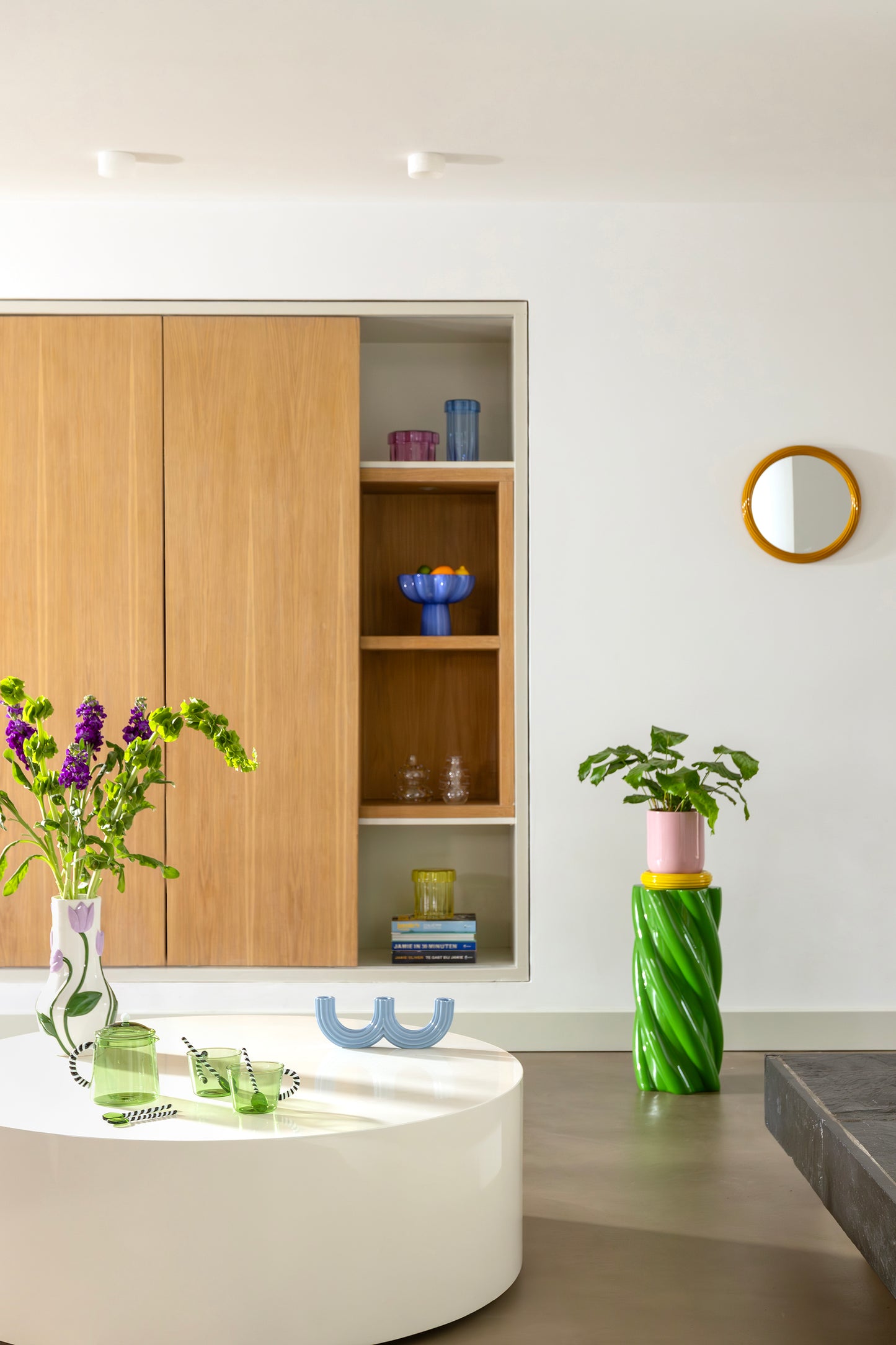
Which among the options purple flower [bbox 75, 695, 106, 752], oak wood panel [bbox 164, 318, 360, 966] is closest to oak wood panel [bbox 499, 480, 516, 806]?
oak wood panel [bbox 164, 318, 360, 966]

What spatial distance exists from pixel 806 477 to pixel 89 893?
2661 millimetres

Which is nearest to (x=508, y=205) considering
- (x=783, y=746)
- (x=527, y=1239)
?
(x=783, y=746)

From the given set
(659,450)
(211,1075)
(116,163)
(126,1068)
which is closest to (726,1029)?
(659,450)

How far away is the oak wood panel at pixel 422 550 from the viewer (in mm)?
4391

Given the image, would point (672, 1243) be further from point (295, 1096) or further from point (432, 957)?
point (432, 957)

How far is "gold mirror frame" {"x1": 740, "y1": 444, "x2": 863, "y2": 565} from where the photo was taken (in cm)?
386

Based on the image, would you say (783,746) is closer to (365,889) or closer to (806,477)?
(806,477)

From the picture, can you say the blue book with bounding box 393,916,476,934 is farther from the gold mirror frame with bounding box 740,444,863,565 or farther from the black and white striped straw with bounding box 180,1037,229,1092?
the black and white striped straw with bounding box 180,1037,229,1092

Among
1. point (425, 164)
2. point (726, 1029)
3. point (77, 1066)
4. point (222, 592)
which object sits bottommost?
point (726, 1029)

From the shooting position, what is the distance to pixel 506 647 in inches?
155

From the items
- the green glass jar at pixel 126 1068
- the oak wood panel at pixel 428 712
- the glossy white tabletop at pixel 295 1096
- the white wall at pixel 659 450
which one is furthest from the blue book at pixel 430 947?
the green glass jar at pixel 126 1068

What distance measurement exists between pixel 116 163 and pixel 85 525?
1.11m

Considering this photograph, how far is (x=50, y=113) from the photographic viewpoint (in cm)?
329

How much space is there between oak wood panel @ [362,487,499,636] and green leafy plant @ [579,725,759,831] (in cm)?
100
